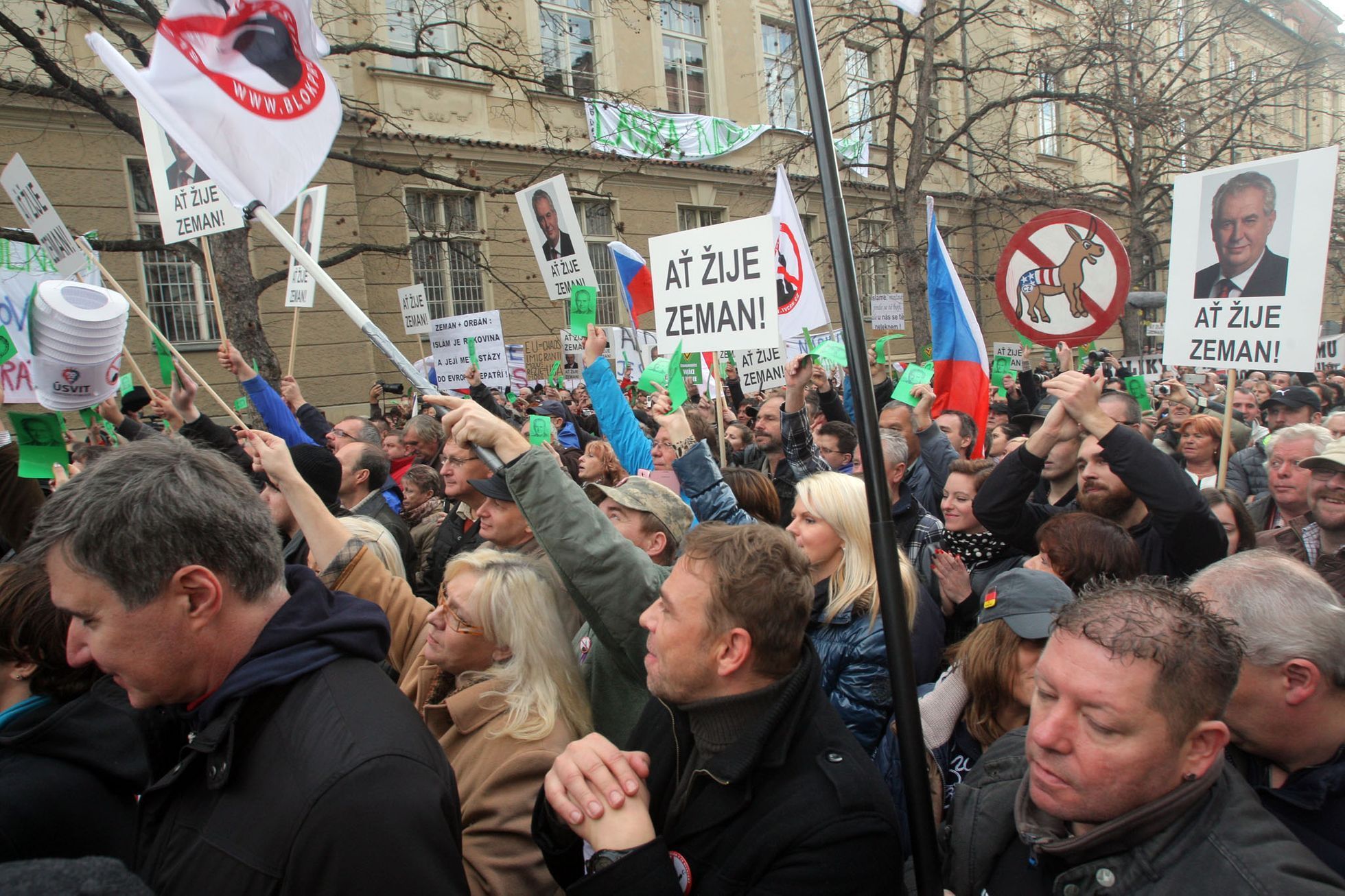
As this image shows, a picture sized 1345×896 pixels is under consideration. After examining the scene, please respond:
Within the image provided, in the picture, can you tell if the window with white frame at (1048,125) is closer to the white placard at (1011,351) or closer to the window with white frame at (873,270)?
the window with white frame at (873,270)

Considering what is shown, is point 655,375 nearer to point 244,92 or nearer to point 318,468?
point 318,468

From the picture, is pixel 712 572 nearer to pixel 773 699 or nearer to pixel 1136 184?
pixel 773 699

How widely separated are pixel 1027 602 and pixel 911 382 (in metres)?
3.99

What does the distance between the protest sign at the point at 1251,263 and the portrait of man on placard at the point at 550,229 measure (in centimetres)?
493

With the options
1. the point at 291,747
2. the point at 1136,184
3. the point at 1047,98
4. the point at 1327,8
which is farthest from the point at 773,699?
the point at 1327,8

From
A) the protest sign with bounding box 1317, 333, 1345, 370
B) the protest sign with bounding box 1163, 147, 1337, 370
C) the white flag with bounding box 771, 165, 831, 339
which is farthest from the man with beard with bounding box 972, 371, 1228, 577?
the protest sign with bounding box 1317, 333, 1345, 370

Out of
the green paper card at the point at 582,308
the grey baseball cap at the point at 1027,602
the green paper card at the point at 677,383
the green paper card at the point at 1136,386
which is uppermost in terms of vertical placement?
the green paper card at the point at 582,308

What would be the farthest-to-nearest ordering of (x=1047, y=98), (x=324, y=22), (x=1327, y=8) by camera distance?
(x=1327, y=8) → (x=1047, y=98) → (x=324, y=22)

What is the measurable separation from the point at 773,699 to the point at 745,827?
0.25 metres

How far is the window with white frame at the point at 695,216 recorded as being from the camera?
1928cm

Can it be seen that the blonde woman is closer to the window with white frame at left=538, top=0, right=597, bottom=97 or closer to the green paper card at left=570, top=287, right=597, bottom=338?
the green paper card at left=570, top=287, right=597, bottom=338

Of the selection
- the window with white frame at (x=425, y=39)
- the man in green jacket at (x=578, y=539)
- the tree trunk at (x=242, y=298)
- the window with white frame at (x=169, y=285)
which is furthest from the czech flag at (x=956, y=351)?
the window with white frame at (x=169, y=285)

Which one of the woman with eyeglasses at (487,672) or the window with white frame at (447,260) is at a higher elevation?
the window with white frame at (447,260)

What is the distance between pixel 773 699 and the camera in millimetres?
1738
